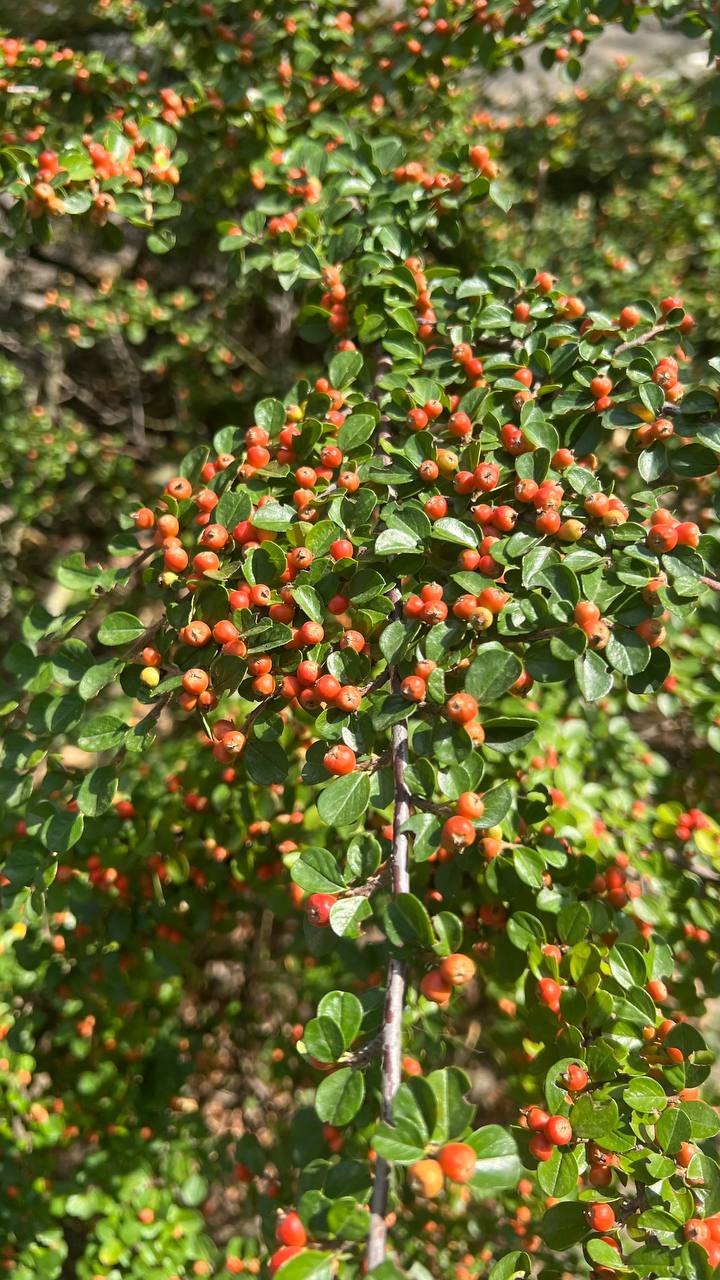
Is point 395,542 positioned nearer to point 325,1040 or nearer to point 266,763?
point 266,763

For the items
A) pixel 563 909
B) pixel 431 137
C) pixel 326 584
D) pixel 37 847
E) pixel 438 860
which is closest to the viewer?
pixel 326 584

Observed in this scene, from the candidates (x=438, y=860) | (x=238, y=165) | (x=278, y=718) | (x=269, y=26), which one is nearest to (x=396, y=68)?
(x=269, y=26)

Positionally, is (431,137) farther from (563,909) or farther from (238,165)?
(563,909)

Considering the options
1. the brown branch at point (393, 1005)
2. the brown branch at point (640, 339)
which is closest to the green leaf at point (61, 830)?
the brown branch at point (393, 1005)

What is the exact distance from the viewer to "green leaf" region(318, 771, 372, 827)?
1063mm

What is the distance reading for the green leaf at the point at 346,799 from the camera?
106 centimetres

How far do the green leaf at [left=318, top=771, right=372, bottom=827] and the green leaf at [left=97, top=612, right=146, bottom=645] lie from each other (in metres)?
0.52

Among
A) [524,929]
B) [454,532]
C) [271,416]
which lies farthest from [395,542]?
[524,929]

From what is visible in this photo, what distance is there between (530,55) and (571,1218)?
317 inches

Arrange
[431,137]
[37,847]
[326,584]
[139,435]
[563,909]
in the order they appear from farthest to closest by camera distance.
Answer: [139,435], [431,137], [37,847], [563,909], [326,584]

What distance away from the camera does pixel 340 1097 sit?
94cm

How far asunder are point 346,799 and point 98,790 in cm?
51

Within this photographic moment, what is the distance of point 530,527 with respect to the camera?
1.30 meters

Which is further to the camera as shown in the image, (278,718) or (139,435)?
(139,435)
